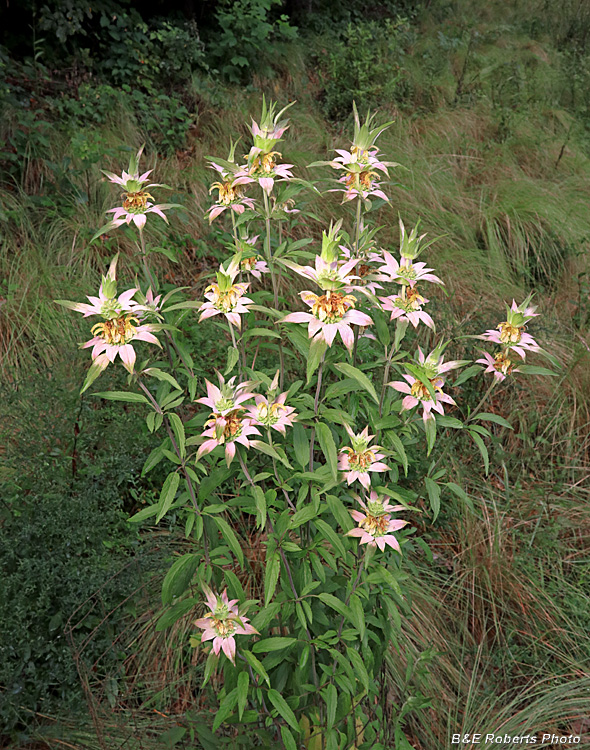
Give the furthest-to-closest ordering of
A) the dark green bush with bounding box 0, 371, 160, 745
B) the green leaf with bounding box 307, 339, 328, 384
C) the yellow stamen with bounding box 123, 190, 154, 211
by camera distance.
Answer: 1. the dark green bush with bounding box 0, 371, 160, 745
2. the yellow stamen with bounding box 123, 190, 154, 211
3. the green leaf with bounding box 307, 339, 328, 384

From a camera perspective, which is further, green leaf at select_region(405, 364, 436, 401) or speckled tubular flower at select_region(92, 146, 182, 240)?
speckled tubular flower at select_region(92, 146, 182, 240)

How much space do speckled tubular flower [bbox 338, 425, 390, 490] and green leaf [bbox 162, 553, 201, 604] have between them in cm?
38

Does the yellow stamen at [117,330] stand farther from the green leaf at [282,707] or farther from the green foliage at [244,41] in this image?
the green foliage at [244,41]

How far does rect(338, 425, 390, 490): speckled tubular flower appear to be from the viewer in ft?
3.88

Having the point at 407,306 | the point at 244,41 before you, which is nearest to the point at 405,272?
the point at 407,306

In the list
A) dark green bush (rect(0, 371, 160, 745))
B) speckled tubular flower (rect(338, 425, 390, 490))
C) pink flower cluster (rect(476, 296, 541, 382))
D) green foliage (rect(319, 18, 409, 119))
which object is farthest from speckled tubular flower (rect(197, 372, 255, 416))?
green foliage (rect(319, 18, 409, 119))

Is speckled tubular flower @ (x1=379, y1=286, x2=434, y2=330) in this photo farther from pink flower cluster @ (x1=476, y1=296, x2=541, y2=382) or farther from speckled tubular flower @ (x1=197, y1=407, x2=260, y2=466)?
speckled tubular flower @ (x1=197, y1=407, x2=260, y2=466)

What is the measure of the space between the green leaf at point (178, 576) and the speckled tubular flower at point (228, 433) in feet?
0.98

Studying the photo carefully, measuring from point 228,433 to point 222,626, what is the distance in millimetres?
420

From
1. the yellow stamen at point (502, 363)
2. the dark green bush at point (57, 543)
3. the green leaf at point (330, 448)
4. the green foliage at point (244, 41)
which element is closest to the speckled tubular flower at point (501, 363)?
the yellow stamen at point (502, 363)

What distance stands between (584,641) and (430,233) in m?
2.32

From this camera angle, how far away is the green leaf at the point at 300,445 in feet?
3.97

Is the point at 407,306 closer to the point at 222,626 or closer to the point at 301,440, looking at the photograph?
the point at 301,440

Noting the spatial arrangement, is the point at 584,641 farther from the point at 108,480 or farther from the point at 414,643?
the point at 108,480
